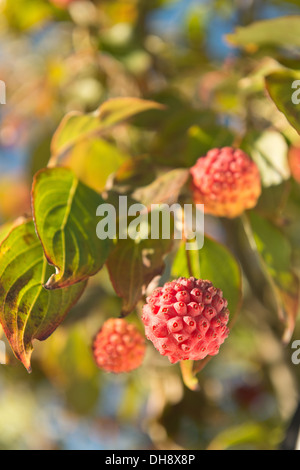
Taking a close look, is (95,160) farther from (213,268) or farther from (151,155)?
(213,268)

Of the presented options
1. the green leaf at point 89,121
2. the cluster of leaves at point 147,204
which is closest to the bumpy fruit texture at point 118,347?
the cluster of leaves at point 147,204

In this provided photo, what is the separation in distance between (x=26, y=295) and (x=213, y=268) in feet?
0.79

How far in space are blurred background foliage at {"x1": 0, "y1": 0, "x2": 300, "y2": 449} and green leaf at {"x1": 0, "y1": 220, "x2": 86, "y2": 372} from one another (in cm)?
18

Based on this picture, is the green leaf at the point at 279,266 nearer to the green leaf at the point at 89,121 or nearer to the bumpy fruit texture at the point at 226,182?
the bumpy fruit texture at the point at 226,182

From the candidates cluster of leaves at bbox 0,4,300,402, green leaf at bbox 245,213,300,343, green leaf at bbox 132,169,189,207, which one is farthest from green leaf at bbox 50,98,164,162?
green leaf at bbox 245,213,300,343

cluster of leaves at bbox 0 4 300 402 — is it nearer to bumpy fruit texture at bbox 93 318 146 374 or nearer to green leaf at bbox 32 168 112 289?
green leaf at bbox 32 168 112 289

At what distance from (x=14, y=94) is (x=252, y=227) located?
979mm

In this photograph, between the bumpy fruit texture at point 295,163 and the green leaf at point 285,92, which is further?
the bumpy fruit texture at point 295,163

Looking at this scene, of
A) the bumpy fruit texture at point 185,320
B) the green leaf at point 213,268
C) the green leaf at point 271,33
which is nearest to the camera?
A: the bumpy fruit texture at point 185,320

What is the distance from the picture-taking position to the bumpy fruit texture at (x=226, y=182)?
0.73 meters

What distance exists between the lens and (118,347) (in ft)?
2.56

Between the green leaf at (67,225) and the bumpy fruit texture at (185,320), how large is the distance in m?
0.09

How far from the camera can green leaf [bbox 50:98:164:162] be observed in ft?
2.64
